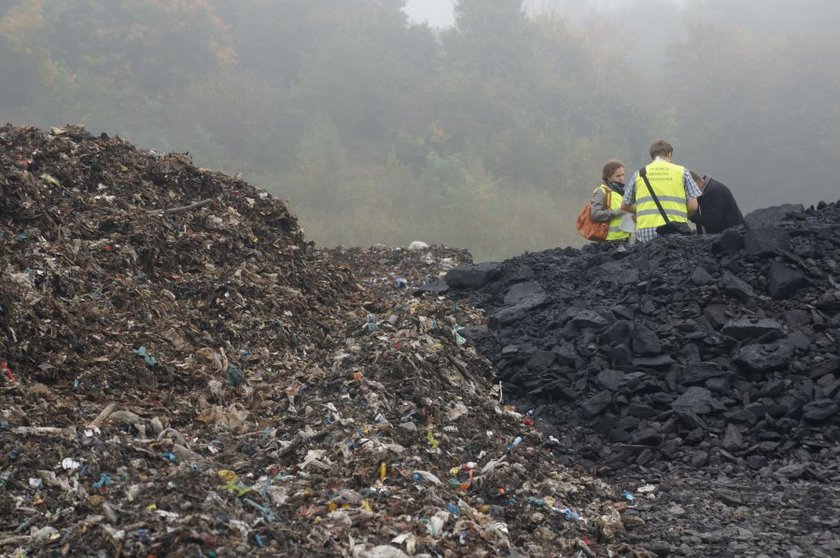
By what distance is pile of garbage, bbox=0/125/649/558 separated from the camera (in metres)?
3.87

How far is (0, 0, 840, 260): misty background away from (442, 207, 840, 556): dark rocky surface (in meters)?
17.2

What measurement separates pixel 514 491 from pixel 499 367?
7.79ft

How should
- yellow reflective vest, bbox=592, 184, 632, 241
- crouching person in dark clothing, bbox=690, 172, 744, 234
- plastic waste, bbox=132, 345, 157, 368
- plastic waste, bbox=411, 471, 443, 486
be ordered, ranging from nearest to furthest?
plastic waste, bbox=411, 471, 443, 486 → plastic waste, bbox=132, 345, 157, 368 → crouching person in dark clothing, bbox=690, 172, 744, 234 → yellow reflective vest, bbox=592, 184, 632, 241

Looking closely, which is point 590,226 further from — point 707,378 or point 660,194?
point 707,378

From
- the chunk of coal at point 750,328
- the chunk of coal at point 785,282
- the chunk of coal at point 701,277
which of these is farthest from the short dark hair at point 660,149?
the chunk of coal at point 750,328

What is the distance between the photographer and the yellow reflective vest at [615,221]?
9.45 meters

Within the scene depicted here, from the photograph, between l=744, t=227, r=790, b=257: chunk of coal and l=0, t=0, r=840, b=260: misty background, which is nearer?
l=744, t=227, r=790, b=257: chunk of coal

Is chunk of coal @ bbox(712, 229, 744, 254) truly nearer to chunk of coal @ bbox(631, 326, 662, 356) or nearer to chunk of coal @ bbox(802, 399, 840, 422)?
chunk of coal @ bbox(631, 326, 662, 356)

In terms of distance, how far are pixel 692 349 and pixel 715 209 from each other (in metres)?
2.94

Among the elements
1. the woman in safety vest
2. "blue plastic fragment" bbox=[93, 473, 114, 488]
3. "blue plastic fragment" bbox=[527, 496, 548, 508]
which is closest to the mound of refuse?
the woman in safety vest

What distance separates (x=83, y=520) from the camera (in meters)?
3.79

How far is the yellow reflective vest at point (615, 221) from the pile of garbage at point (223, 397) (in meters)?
1.97

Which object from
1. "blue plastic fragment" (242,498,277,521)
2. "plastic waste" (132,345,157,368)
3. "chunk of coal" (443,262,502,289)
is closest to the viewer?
"blue plastic fragment" (242,498,277,521)

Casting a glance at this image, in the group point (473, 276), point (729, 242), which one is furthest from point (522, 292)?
point (729, 242)
